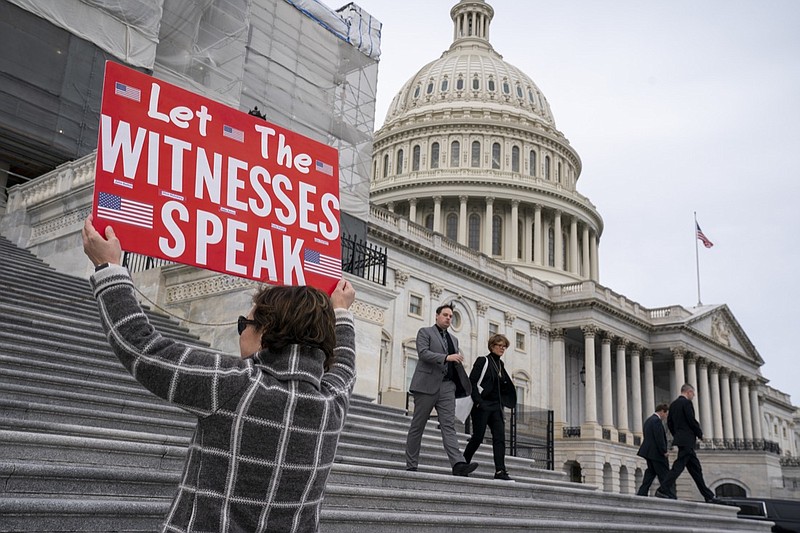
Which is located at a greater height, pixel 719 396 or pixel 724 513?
pixel 719 396

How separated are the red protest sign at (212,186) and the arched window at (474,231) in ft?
191

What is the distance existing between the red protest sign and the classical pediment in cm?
5406

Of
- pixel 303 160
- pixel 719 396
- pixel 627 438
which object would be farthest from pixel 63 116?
pixel 719 396

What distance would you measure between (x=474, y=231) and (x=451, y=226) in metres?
2.02

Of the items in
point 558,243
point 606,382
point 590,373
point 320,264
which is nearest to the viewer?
point 320,264

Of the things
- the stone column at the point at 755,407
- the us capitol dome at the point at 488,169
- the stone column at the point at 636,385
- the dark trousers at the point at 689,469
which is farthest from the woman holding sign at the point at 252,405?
the stone column at the point at 755,407

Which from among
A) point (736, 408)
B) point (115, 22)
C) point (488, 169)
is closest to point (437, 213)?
point (488, 169)

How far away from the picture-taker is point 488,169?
67.8 metres

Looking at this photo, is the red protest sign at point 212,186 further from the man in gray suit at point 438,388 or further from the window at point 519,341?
the window at point 519,341

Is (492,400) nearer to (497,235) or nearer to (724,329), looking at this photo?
(497,235)

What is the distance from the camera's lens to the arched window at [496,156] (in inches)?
2751

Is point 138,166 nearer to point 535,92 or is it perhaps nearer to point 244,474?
point 244,474

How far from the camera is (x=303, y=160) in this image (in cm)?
602

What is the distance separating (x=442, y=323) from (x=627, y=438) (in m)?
45.6
